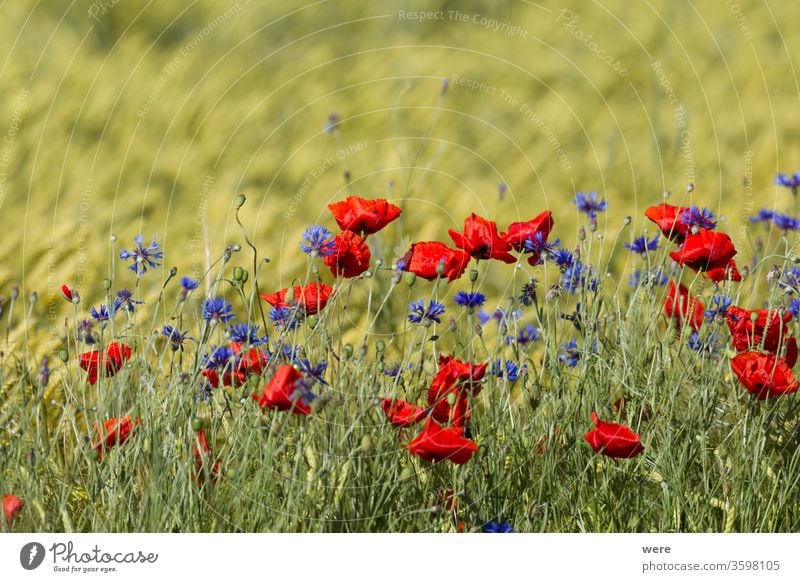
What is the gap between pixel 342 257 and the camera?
188cm

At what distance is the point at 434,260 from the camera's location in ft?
6.10

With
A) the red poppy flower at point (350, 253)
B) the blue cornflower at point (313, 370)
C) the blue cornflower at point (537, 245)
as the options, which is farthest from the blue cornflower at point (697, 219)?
the blue cornflower at point (313, 370)

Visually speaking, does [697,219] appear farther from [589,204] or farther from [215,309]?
[215,309]

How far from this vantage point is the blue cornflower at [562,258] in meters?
2.04

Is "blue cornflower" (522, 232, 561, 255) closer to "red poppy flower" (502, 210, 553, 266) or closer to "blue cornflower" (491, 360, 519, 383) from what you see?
"red poppy flower" (502, 210, 553, 266)

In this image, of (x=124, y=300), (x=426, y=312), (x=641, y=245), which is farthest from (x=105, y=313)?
(x=641, y=245)

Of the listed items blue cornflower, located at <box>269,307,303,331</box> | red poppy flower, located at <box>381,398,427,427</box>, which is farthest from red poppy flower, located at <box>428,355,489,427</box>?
blue cornflower, located at <box>269,307,303,331</box>

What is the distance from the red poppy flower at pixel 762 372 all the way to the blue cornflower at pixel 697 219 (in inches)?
12.3

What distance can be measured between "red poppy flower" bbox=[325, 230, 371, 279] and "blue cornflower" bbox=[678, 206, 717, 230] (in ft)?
2.04

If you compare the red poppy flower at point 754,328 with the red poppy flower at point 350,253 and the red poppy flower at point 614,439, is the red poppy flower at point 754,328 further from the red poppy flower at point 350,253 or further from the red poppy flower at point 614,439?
the red poppy flower at point 350,253

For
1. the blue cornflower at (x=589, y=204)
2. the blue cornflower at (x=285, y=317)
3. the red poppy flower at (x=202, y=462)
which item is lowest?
the red poppy flower at (x=202, y=462)

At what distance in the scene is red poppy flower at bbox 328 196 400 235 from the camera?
73.8 inches

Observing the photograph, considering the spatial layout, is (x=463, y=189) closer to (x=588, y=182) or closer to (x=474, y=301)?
(x=588, y=182)

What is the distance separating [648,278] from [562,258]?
192 millimetres
